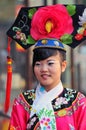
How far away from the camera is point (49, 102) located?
2.87m

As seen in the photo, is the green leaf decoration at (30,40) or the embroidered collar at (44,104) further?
the green leaf decoration at (30,40)

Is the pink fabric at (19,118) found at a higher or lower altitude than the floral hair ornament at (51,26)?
lower

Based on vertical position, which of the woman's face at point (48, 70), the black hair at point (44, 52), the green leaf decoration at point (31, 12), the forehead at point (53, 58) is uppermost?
the green leaf decoration at point (31, 12)

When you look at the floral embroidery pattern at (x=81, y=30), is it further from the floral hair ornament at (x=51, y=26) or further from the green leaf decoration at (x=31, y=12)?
the green leaf decoration at (x=31, y=12)

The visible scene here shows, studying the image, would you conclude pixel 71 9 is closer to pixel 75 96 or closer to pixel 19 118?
pixel 75 96

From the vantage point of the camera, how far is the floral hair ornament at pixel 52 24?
2.88 m

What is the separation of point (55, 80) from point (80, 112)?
0.86 ft

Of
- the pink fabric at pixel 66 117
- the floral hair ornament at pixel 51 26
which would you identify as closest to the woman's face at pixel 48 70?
the floral hair ornament at pixel 51 26

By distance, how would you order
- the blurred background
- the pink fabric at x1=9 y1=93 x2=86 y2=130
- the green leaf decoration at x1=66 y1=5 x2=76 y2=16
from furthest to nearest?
the blurred background < the green leaf decoration at x1=66 y1=5 x2=76 y2=16 < the pink fabric at x1=9 y1=93 x2=86 y2=130

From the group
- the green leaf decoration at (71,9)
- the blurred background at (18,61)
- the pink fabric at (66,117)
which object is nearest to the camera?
the pink fabric at (66,117)

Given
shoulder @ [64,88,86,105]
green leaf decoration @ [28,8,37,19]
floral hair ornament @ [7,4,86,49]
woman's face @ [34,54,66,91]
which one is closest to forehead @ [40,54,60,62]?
woman's face @ [34,54,66,91]

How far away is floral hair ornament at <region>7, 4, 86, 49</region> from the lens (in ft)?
9.44

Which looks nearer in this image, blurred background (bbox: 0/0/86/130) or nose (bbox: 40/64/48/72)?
nose (bbox: 40/64/48/72)

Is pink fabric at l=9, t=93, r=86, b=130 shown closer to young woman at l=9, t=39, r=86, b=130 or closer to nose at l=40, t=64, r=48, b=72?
young woman at l=9, t=39, r=86, b=130
